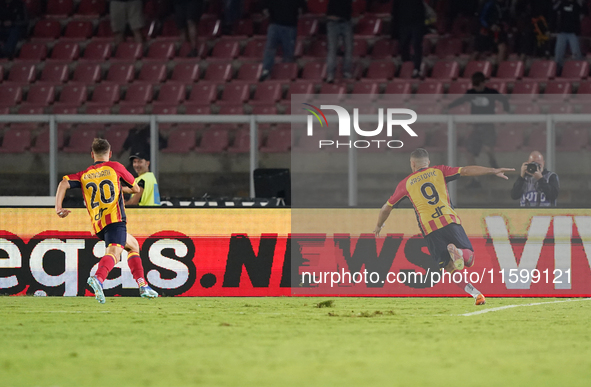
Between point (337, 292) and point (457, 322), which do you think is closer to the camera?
point (457, 322)

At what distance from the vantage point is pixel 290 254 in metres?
10.8

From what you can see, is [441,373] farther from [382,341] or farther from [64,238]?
[64,238]

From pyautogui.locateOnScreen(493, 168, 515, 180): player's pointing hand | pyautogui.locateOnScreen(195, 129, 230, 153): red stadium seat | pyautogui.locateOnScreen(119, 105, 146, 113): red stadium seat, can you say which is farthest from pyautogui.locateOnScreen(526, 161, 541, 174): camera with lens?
pyautogui.locateOnScreen(119, 105, 146, 113): red stadium seat

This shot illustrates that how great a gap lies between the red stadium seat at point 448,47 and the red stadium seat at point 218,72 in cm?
392

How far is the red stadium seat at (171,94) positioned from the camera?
16.2 metres

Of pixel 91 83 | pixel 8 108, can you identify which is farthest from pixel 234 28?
pixel 8 108

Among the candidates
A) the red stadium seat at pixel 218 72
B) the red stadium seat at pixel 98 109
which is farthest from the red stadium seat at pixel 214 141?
the red stadium seat at pixel 218 72

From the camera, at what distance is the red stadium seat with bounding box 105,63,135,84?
17297mm

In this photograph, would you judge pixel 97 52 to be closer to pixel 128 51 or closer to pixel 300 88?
pixel 128 51

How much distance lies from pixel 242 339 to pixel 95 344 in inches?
41.2

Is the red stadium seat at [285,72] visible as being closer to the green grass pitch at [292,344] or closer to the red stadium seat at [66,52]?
the red stadium seat at [66,52]

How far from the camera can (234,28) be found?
18.8m

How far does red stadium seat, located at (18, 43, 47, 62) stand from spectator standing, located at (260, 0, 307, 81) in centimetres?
495

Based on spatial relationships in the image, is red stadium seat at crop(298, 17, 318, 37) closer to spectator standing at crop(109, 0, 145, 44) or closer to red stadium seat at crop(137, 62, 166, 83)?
red stadium seat at crop(137, 62, 166, 83)
